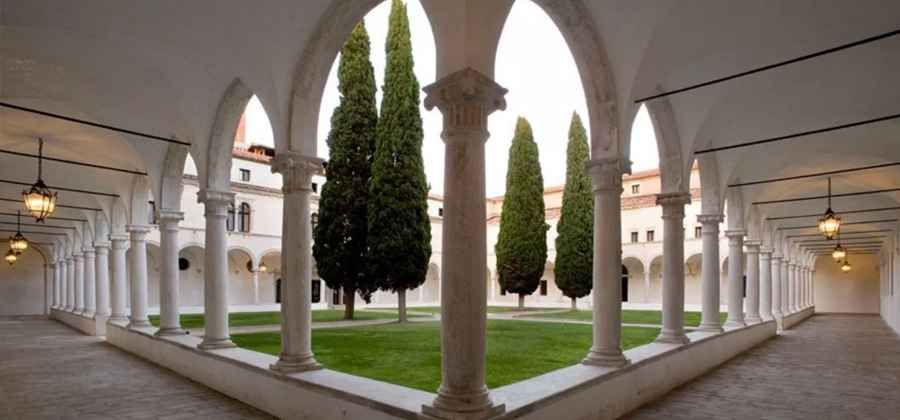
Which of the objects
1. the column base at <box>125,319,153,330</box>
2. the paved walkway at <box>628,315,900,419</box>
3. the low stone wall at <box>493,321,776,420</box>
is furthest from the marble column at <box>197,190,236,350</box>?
the paved walkway at <box>628,315,900,419</box>

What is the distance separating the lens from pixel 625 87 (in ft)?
23.6

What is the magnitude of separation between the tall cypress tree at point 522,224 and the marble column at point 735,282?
13.9 metres

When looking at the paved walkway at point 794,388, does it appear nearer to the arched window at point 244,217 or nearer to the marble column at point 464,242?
the marble column at point 464,242

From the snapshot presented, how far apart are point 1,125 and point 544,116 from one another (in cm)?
6472

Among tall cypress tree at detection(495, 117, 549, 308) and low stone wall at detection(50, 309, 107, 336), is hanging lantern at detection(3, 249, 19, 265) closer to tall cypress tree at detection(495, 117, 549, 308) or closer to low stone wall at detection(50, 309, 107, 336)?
low stone wall at detection(50, 309, 107, 336)

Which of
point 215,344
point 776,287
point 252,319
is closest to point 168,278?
point 215,344

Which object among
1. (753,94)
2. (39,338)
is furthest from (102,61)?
(39,338)

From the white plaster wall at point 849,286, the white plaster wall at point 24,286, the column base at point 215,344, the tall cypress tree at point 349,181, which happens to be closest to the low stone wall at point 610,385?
the column base at point 215,344

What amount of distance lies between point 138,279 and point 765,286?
736 inches

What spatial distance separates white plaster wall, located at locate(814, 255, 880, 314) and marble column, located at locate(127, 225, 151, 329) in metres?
39.1

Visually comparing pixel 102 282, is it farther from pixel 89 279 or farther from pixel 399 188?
pixel 399 188

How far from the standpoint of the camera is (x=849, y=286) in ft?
115

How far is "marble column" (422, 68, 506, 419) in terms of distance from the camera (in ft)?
14.9

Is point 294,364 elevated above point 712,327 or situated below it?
above
